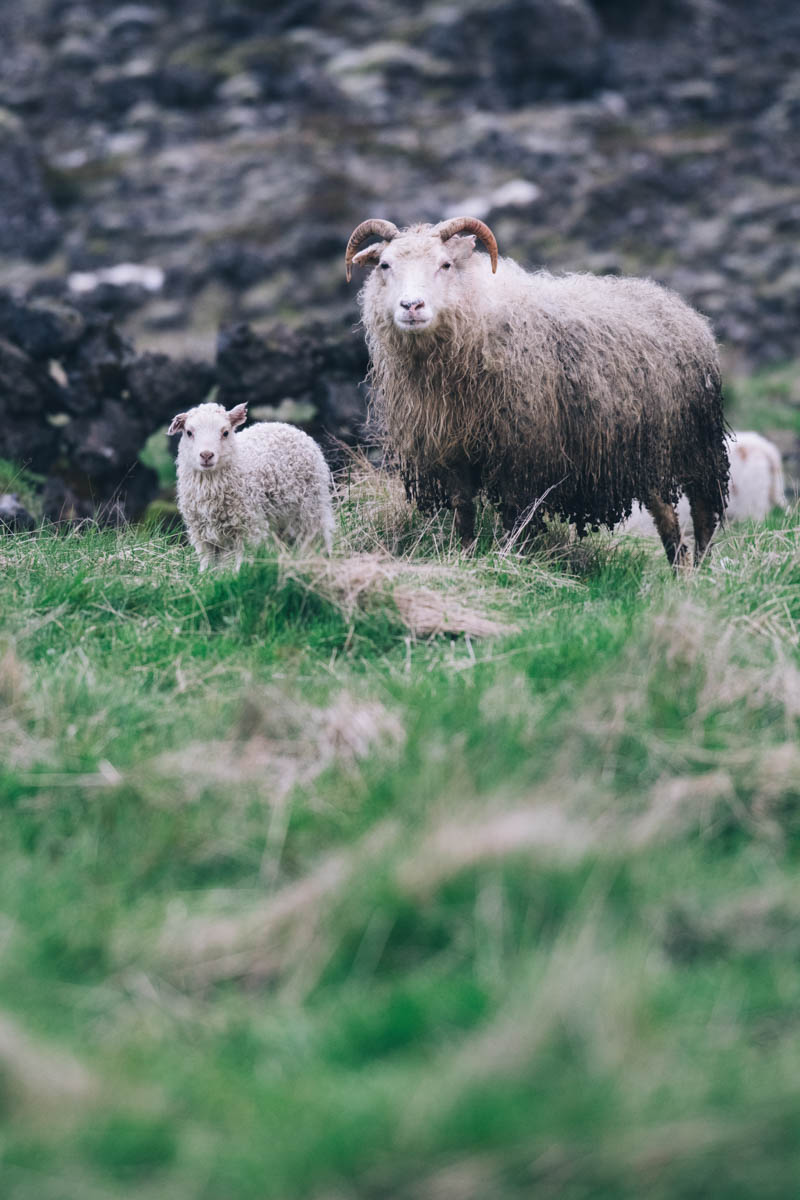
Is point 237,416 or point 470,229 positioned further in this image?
point 470,229

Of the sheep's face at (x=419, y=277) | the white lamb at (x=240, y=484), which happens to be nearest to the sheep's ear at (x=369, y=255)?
the sheep's face at (x=419, y=277)

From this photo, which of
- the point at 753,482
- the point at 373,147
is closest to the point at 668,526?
the point at 753,482

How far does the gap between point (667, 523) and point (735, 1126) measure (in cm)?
502

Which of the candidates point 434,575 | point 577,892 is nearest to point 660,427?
point 434,575

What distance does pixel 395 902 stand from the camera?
3.00 meters

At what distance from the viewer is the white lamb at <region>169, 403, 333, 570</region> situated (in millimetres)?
6051

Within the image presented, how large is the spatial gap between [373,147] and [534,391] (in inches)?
972

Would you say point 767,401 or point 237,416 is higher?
point 237,416

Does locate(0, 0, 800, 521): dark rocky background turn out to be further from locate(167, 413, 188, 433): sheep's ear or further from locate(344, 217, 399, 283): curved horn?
locate(167, 413, 188, 433): sheep's ear

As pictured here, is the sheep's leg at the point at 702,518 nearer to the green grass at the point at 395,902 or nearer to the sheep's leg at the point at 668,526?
the sheep's leg at the point at 668,526

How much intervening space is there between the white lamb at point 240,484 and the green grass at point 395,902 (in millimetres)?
972

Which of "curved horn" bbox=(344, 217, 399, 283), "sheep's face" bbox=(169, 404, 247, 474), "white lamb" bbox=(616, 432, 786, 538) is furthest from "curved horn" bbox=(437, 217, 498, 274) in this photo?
"white lamb" bbox=(616, 432, 786, 538)

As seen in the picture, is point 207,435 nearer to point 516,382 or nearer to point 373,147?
point 516,382

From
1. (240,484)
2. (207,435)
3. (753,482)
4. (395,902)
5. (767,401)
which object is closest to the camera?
(395,902)
